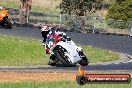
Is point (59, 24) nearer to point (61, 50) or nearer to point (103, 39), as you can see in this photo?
point (103, 39)

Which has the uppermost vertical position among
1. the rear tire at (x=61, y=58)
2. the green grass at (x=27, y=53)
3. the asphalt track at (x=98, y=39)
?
the rear tire at (x=61, y=58)

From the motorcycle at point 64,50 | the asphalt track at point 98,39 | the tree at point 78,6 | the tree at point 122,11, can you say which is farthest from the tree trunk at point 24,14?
the motorcycle at point 64,50

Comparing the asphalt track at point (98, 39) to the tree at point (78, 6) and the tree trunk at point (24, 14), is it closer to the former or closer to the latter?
the tree trunk at point (24, 14)

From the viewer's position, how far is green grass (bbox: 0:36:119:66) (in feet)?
88.2

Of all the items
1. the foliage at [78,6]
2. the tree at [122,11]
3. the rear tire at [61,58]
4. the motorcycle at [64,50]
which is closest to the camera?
the motorcycle at [64,50]

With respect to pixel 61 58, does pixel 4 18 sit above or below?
below

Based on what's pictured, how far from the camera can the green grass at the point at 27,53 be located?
26.9 meters

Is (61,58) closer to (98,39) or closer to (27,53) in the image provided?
(27,53)

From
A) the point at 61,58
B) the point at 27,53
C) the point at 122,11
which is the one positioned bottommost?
the point at 122,11

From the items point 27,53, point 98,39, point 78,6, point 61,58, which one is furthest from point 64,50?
point 78,6

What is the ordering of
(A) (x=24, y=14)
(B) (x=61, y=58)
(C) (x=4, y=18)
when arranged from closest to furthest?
(B) (x=61, y=58) → (C) (x=4, y=18) → (A) (x=24, y=14)

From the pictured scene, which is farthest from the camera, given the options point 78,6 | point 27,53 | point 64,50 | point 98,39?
point 78,6

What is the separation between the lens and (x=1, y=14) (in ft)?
111

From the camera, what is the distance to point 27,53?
28.7 metres
